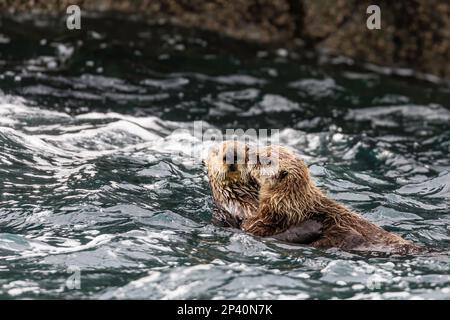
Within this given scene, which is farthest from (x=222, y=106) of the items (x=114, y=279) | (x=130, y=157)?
(x=114, y=279)

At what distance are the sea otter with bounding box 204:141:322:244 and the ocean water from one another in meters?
0.27

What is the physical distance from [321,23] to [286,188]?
7890mm

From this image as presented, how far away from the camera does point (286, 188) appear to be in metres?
6.85

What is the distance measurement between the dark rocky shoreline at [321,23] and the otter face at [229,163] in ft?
→ 23.6

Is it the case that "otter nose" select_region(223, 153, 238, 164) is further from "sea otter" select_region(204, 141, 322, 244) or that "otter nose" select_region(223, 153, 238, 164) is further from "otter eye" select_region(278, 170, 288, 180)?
"otter eye" select_region(278, 170, 288, 180)

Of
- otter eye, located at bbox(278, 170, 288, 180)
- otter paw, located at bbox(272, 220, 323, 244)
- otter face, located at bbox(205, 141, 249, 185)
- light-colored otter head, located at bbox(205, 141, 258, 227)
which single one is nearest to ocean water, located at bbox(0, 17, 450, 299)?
otter paw, located at bbox(272, 220, 323, 244)

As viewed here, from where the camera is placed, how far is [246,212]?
23.8 feet

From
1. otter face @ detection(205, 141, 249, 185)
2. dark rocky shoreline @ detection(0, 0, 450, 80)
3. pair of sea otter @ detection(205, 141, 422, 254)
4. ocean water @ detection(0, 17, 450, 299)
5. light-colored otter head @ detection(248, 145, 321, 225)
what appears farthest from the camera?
dark rocky shoreline @ detection(0, 0, 450, 80)

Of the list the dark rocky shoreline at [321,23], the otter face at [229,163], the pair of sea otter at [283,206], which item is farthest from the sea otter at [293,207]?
the dark rocky shoreline at [321,23]

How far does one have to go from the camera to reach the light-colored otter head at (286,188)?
6.82 m

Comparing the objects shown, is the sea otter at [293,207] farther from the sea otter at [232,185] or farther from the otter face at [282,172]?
the sea otter at [232,185]

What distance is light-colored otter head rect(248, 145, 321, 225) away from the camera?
269 inches

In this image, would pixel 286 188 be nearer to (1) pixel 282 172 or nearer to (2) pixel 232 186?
(1) pixel 282 172
